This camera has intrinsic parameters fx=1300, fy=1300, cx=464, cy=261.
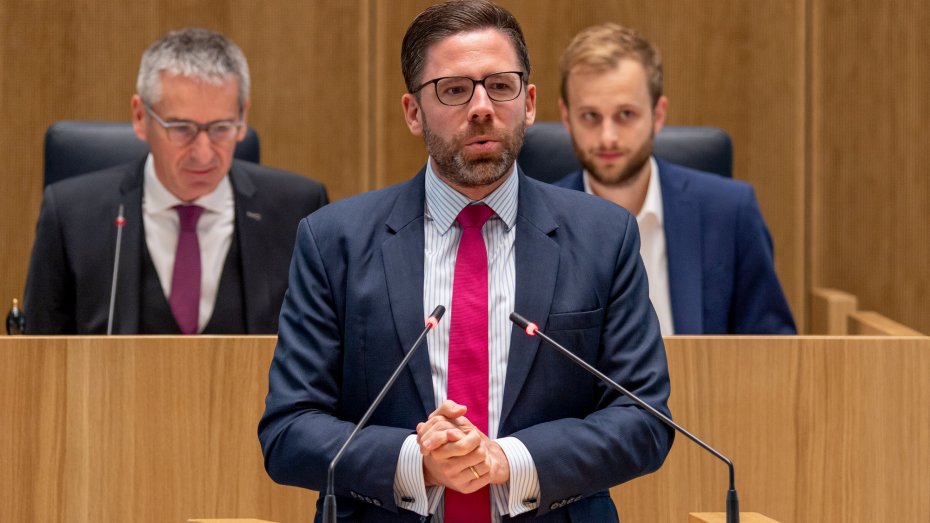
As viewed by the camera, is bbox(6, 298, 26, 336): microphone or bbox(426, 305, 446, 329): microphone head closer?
bbox(426, 305, 446, 329): microphone head

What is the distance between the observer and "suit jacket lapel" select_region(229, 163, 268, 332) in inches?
75.0

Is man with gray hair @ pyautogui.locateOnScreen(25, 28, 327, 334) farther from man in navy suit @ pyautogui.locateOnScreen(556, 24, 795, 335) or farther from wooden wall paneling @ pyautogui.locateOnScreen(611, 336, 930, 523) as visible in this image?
wooden wall paneling @ pyautogui.locateOnScreen(611, 336, 930, 523)

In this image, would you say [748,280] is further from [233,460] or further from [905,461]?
[233,460]

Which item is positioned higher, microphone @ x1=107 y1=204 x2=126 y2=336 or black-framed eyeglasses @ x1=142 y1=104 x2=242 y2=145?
black-framed eyeglasses @ x1=142 y1=104 x2=242 y2=145

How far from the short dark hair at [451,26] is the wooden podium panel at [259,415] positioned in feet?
1.58

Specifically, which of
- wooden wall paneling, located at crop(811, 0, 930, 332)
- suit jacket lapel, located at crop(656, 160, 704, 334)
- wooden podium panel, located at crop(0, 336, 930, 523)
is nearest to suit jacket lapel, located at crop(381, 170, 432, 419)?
wooden podium panel, located at crop(0, 336, 930, 523)

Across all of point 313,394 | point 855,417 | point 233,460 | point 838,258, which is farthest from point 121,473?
point 838,258

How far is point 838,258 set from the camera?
2.68 m

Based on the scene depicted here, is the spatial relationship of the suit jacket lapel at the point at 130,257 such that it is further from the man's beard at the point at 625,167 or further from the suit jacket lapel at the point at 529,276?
the suit jacket lapel at the point at 529,276

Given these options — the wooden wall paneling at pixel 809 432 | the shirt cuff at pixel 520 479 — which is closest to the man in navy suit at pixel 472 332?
the shirt cuff at pixel 520 479

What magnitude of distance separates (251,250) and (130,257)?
18cm

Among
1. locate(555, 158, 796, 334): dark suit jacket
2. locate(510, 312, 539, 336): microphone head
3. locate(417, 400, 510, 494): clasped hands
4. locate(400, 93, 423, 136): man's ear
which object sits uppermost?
locate(400, 93, 423, 136): man's ear

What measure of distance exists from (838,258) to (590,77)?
888mm

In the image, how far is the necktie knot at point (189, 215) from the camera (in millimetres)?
1976
